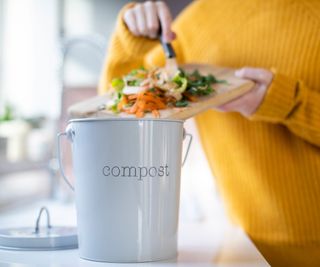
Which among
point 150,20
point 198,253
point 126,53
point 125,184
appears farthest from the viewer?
point 126,53

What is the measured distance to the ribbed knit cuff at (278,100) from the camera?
0.93 m

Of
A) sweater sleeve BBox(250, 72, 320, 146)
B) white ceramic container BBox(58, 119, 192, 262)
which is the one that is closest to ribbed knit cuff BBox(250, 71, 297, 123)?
sweater sleeve BBox(250, 72, 320, 146)

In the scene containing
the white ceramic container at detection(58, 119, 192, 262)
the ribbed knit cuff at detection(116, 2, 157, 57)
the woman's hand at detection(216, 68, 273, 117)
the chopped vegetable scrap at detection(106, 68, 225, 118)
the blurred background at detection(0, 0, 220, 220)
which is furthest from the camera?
the blurred background at detection(0, 0, 220, 220)

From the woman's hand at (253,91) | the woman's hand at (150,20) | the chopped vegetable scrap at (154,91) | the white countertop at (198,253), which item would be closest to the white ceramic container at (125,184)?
the white countertop at (198,253)

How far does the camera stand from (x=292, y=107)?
3.16ft

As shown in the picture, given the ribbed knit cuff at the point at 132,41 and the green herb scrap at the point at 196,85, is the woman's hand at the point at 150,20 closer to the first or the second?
the ribbed knit cuff at the point at 132,41

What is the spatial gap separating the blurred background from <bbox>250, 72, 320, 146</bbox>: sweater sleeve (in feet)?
2.47

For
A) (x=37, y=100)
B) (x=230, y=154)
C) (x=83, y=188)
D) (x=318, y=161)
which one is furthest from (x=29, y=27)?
(x=83, y=188)

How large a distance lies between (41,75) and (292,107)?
2.01 m

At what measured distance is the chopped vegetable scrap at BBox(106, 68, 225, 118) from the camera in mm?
801

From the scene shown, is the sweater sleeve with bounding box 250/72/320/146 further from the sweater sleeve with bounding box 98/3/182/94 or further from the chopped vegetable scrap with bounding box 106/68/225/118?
the sweater sleeve with bounding box 98/3/182/94

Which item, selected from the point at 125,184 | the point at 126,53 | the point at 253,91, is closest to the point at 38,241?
the point at 125,184

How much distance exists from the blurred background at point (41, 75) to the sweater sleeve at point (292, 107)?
75cm

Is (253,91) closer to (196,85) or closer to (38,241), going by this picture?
(196,85)
